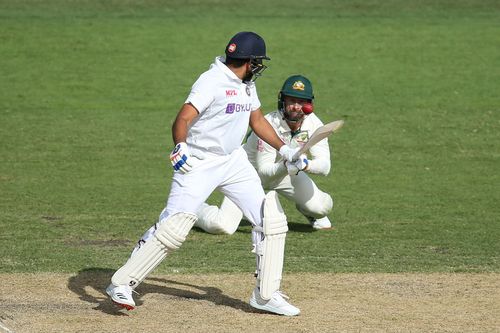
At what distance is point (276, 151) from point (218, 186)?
312 cm

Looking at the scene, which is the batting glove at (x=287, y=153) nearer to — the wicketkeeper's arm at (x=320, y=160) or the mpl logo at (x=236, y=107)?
the mpl logo at (x=236, y=107)

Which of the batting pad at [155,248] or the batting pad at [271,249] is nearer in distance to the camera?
the batting pad at [155,248]

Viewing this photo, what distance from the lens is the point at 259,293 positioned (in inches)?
314

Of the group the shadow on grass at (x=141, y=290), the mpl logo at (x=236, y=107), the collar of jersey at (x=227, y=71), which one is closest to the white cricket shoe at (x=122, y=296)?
the shadow on grass at (x=141, y=290)

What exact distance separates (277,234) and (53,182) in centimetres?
665

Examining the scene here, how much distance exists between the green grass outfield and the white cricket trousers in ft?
5.25

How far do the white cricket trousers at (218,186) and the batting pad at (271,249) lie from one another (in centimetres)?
11

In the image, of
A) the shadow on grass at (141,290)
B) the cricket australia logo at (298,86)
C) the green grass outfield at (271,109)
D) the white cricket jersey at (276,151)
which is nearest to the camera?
the shadow on grass at (141,290)

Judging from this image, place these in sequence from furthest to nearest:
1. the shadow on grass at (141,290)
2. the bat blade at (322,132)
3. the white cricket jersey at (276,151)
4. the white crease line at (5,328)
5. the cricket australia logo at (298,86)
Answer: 1. the white cricket jersey at (276,151)
2. the cricket australia logo at (298,86)
3. the shadow on grass at (141,290)
4. the bat blade at (322,132)
5. the white crease line at (5,328)

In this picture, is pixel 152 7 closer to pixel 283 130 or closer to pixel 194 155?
pixel 283 130

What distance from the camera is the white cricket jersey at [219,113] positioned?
25.6ft

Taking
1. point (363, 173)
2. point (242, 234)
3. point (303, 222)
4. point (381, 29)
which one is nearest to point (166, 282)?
point (242, 234)

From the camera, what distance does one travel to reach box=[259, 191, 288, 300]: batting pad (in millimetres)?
7902

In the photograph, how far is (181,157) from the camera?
744 cm
